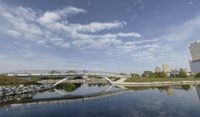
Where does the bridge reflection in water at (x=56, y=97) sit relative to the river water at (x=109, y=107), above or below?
above

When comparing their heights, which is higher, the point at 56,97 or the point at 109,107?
the point at 56,97

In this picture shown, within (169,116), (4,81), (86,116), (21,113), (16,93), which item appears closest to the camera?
(169,116)

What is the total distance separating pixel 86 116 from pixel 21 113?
9.78 metres

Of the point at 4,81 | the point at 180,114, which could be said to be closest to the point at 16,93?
the point at 4,81

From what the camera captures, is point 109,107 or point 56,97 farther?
point 56,97

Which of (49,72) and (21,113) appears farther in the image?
(49,72)

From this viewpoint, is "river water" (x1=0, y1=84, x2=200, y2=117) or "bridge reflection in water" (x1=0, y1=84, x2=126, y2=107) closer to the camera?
"river water" (x1=0, y1=84, x2=200, y2=117)

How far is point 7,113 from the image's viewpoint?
96.7 feet

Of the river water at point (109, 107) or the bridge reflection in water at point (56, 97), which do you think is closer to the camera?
the river water at point (109, 107)

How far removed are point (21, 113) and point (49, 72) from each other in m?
54.1

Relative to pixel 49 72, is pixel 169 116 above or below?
below

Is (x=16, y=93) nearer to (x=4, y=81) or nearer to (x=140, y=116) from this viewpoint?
(x=4, y=81)

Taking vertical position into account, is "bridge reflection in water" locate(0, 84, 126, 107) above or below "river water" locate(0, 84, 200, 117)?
above

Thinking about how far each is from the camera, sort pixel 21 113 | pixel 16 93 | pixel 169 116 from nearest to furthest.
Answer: pixel 169 116, pixel 21 113, pixel 16 93
